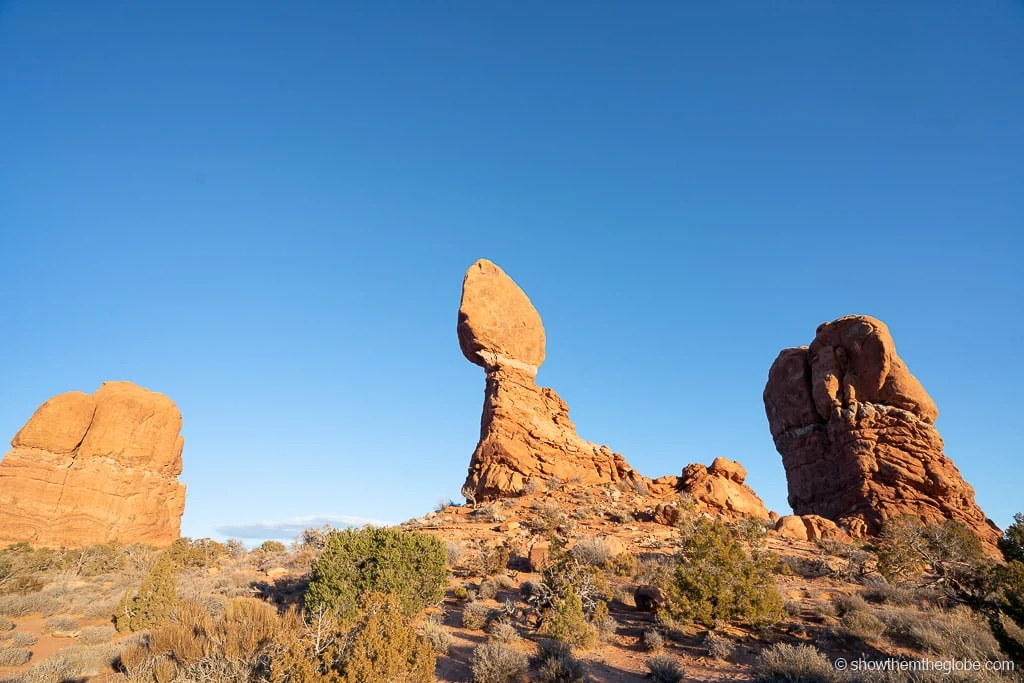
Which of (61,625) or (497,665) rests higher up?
(497,665)

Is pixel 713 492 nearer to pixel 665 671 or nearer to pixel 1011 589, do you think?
pixel 1011 589

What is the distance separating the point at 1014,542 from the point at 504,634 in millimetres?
12421

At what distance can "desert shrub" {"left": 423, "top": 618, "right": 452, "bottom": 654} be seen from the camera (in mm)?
9969

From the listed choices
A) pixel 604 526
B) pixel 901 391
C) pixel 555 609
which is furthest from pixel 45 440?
pixel 901 391

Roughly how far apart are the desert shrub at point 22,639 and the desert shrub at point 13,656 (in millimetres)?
858

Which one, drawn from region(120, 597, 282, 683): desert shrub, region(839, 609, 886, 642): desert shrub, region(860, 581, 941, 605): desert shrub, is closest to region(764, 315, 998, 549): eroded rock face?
region(860, 581, 941, 605): desert shrub

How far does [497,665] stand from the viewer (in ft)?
28.0

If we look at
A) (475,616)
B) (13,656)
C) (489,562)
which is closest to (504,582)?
(489,562)

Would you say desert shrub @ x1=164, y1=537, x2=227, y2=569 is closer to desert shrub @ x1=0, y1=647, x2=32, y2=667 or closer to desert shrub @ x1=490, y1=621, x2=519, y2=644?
desert shrub @ x1=0, y1=647, x2=32, y2=667

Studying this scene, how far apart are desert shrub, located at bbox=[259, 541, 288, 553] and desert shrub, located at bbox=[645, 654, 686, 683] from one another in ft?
70.4

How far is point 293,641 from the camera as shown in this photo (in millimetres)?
6930

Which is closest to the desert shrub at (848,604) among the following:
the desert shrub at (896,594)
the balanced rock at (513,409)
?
the desert shrub at (896,594)

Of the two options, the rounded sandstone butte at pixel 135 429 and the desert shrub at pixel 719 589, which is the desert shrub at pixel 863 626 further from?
the rounded sandstone butte at pixel 135 429

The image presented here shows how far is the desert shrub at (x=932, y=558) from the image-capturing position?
1238cm
